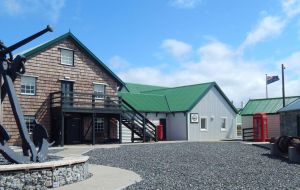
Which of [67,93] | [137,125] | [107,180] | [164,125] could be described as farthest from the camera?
[164,125]

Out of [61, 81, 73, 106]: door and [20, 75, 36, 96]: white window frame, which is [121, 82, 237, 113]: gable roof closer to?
[61, 81, 73, 106]: door

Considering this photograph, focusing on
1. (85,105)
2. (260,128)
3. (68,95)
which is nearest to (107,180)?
(68,95)

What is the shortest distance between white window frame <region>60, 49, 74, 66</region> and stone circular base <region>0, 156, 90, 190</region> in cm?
1713

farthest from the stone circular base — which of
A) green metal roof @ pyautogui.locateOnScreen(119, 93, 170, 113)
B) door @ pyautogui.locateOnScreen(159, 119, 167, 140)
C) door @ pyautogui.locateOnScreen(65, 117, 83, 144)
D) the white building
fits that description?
door @ pyautogui.locateOnScreen(159, 119, 167, 140)

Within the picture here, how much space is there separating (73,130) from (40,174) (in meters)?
18.3

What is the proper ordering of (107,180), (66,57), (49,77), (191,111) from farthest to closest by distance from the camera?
1. (191,111)
2. (66,57)
3. (49,77)
4. (107,180)

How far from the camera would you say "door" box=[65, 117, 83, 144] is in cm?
2734

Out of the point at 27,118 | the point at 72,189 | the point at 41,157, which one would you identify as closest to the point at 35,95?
the point at 27,118

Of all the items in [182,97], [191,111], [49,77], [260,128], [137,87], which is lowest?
[260,128]

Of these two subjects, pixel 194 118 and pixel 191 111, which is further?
pixel 194 118

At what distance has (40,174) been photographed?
31.8 ft

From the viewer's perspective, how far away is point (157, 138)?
3031 cm

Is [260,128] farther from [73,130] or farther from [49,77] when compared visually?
[49,77]

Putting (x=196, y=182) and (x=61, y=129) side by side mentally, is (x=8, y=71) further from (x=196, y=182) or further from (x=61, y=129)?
(x=61, y=129)
